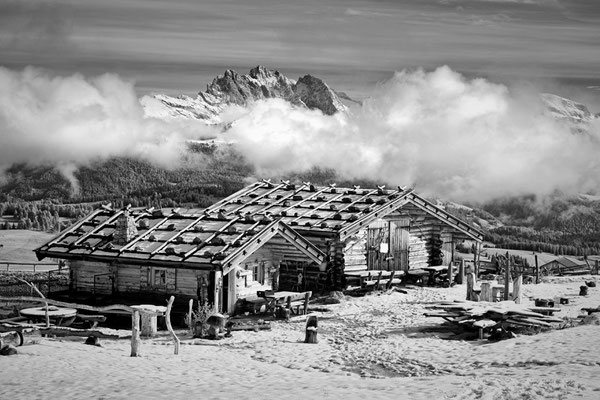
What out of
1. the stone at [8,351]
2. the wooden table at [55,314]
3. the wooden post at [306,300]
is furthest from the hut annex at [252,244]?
the stone at [8,351]

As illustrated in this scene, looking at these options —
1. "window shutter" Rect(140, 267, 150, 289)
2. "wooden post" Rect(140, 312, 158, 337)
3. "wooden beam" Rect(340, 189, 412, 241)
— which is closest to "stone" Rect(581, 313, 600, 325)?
"wooden beam" Rect(340, 189, 412, 241)

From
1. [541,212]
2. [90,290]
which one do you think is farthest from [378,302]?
[541,212]

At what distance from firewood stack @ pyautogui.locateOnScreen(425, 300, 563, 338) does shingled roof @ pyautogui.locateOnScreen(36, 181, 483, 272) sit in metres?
8.04

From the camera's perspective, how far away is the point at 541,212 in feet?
545

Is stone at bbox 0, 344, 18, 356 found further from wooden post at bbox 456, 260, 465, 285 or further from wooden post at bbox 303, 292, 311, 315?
wooden post at bbox 456, 260, 465, 285

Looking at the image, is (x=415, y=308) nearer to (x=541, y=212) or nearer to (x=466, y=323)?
(x=466, y=323)

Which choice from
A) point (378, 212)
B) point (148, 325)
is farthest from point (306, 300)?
point (378, 212)

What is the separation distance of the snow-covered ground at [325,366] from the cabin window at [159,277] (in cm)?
458

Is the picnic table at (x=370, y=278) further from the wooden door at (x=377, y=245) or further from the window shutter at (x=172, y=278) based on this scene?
the window shutter at (x=172, y=278)

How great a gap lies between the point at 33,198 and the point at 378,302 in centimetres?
10962

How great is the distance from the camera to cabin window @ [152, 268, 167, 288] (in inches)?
1657

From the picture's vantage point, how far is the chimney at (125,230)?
43688 millimetres

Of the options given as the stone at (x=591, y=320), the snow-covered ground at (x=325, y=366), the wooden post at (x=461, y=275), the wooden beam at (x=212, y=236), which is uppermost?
the wooden beam at (x=212, y=236)

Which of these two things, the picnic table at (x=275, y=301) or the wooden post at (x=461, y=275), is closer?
the picnic table at (x=275, y=301)
